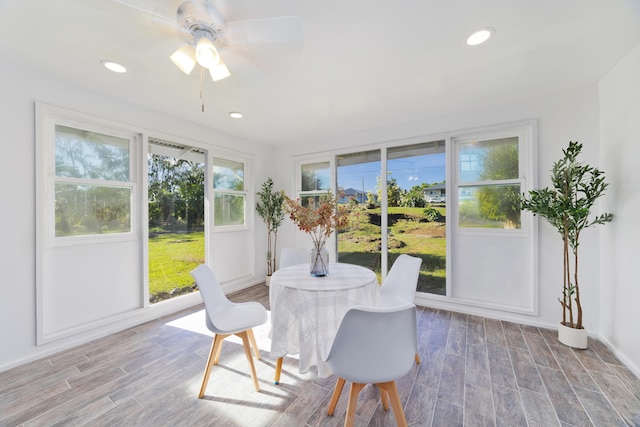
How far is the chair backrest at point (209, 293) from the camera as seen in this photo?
187 centimetres

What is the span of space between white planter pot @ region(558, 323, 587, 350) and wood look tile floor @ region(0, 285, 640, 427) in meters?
0.06

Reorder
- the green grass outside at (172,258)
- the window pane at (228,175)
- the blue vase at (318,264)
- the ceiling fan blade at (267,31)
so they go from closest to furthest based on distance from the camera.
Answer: the ceiling fan blade at (267,31), the blue vase at (318,264), the green grass outside at (172,258), the window pane at (228,175)

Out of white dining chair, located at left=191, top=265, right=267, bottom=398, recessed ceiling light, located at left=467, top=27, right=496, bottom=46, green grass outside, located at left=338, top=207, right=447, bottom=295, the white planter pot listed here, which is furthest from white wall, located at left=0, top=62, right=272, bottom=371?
the white planter pot

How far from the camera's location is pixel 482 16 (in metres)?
1.63

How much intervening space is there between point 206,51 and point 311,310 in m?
1.80

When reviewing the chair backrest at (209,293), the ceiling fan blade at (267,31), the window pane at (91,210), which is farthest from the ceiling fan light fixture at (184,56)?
the window pane at (91,210)

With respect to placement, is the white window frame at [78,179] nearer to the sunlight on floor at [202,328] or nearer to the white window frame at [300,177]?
the sunlight on floor at [202,328]

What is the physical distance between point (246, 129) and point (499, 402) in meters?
4.23

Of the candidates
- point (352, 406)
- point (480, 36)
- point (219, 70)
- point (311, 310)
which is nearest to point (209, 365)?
point (311, 310)

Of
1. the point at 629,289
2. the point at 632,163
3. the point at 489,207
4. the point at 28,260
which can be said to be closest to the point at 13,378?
the point at 28,260

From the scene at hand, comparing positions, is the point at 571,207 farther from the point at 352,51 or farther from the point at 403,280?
the point at 352,51

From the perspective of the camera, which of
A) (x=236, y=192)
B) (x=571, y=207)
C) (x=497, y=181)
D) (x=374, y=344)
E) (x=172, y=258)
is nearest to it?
(x=374, y=344)

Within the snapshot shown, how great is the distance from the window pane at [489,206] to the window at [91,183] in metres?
4.32

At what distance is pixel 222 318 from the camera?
2.02 meters
